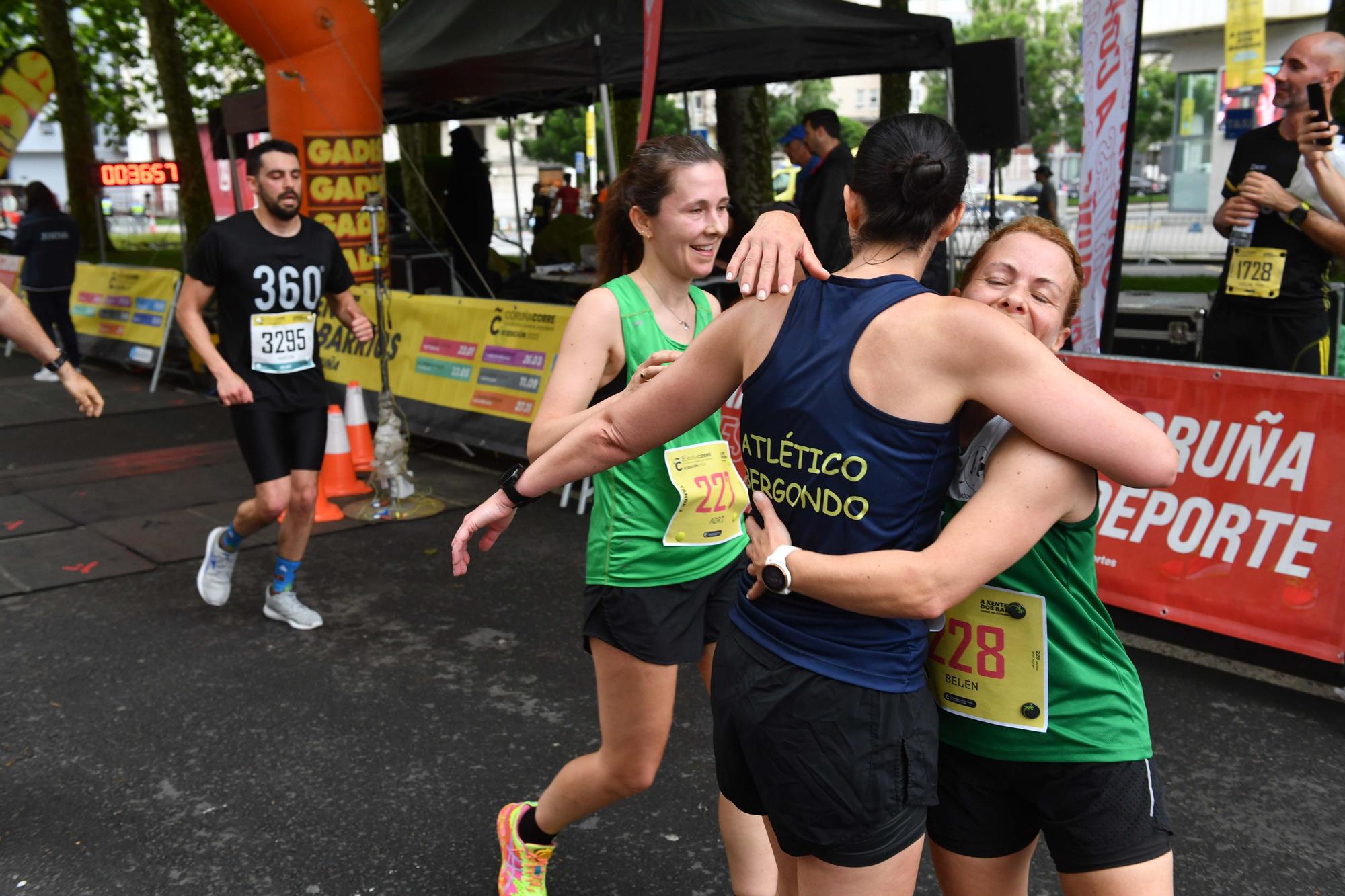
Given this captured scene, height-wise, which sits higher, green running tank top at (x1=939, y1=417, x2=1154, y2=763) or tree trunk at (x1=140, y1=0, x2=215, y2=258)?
tree trunk at (x1=140, y1=0, x2=215, y2=258)

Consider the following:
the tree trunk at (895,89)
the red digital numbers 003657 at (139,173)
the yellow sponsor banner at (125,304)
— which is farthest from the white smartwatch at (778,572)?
the red digital numbers 003657 at (139,173)

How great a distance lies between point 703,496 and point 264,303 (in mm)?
2974

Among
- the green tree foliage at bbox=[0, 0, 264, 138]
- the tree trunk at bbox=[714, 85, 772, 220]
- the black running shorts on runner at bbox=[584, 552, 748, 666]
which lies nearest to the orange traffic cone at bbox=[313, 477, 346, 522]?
the black running shorts on runner at bbox=[584, 552, 748, 666]

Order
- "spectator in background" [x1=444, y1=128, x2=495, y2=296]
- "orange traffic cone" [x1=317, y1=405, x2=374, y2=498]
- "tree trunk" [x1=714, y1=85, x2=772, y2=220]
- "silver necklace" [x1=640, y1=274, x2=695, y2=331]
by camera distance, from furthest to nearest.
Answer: "tree trunk" [x1=714, y1=85, x2=772, y2=220] < "spectator in background" [x1=444, y1=128, x2=495, y2=296] < "orange traffic cone" [x1=317, y1=405, x2=374, y2=498] < "silver necklace" [x1=640, y1=274, x2=695, y2=331]

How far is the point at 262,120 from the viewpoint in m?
14.0

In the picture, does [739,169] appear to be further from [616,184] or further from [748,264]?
[748,264]

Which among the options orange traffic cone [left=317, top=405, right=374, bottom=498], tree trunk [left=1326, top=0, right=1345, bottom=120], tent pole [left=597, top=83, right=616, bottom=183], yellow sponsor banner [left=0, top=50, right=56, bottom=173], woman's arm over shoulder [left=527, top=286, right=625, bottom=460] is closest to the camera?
woman's arm over shoulder [left=527, top=286, right=625, bottom=460]

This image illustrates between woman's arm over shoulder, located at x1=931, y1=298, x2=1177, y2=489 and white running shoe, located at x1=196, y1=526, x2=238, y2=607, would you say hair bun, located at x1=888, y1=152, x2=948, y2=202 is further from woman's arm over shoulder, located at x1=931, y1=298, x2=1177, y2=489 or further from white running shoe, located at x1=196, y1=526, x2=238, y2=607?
white running shoe, located at x1=196, y1=526, x2=238, y2=607

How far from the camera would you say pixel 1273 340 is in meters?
5.25

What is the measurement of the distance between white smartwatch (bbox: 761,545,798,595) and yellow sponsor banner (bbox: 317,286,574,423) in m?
5.58

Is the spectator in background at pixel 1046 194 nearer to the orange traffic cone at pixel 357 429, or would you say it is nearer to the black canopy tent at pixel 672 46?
the black canopy tent at pixel 672 46

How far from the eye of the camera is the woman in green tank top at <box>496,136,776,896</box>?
2762mm

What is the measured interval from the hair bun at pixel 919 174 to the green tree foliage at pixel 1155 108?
55090 mm

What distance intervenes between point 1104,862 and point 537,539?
194 inches
